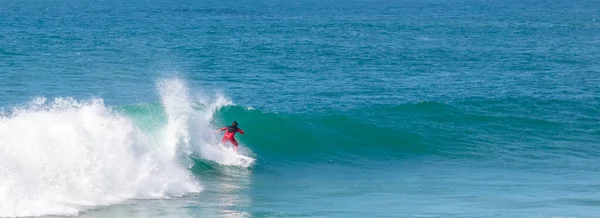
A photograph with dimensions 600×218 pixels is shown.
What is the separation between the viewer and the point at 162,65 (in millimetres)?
50812

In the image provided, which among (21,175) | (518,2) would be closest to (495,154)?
(21,175)

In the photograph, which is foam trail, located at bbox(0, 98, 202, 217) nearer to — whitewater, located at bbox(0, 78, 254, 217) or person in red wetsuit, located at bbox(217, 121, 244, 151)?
whitewater, located at bbox(0, 78, 254, 217)

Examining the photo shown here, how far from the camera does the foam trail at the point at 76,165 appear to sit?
18.8 meters

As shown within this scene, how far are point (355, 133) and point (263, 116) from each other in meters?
3.42

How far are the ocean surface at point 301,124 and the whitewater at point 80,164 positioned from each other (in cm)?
4

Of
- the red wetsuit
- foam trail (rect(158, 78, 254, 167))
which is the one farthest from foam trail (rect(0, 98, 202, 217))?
the red wetsuit

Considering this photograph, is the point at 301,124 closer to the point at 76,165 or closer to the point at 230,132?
the point at 230,132

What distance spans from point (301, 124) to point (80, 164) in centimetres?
1278

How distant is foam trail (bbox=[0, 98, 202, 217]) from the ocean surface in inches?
1.6

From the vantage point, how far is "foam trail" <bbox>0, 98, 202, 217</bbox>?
61.6 ft

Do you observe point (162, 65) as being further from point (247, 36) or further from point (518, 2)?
point (518, 2)

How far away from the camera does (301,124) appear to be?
32188mm

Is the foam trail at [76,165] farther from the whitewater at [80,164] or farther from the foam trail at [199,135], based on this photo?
the foam trail at [199,135]

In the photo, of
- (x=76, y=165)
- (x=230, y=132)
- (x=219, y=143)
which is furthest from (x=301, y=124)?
(x=76, y=165)
